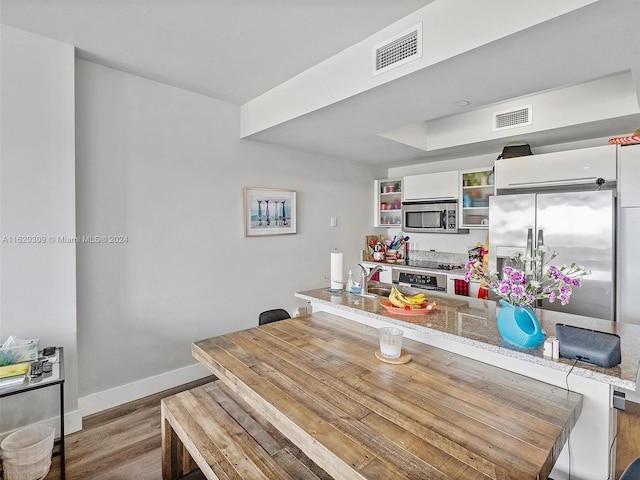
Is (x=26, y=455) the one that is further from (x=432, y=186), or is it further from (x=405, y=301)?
(x=432, y=186)

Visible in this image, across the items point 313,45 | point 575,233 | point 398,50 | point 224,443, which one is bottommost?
point 224,443

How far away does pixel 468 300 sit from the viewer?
2293 millimetres

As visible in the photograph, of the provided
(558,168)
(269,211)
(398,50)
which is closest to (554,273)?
(398,50)

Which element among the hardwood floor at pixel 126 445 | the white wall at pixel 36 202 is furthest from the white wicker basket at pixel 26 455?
the white wall at pixel 36 202

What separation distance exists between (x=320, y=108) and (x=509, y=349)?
1945mm

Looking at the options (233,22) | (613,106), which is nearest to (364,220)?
(613,106)

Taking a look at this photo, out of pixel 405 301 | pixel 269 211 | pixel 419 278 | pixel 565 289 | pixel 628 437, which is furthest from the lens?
pixel 419 278

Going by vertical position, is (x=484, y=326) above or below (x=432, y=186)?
below

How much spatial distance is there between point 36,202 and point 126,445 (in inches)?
66.6

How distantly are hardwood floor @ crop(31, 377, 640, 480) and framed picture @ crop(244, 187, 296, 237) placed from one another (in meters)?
1.77

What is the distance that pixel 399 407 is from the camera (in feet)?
3.86

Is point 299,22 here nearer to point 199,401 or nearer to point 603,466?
point 199,401

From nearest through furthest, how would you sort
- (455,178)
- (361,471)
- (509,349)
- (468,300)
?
(361,471) < (509,349) < (468,300) < (455,178)

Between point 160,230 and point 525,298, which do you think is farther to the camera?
point 160,230
